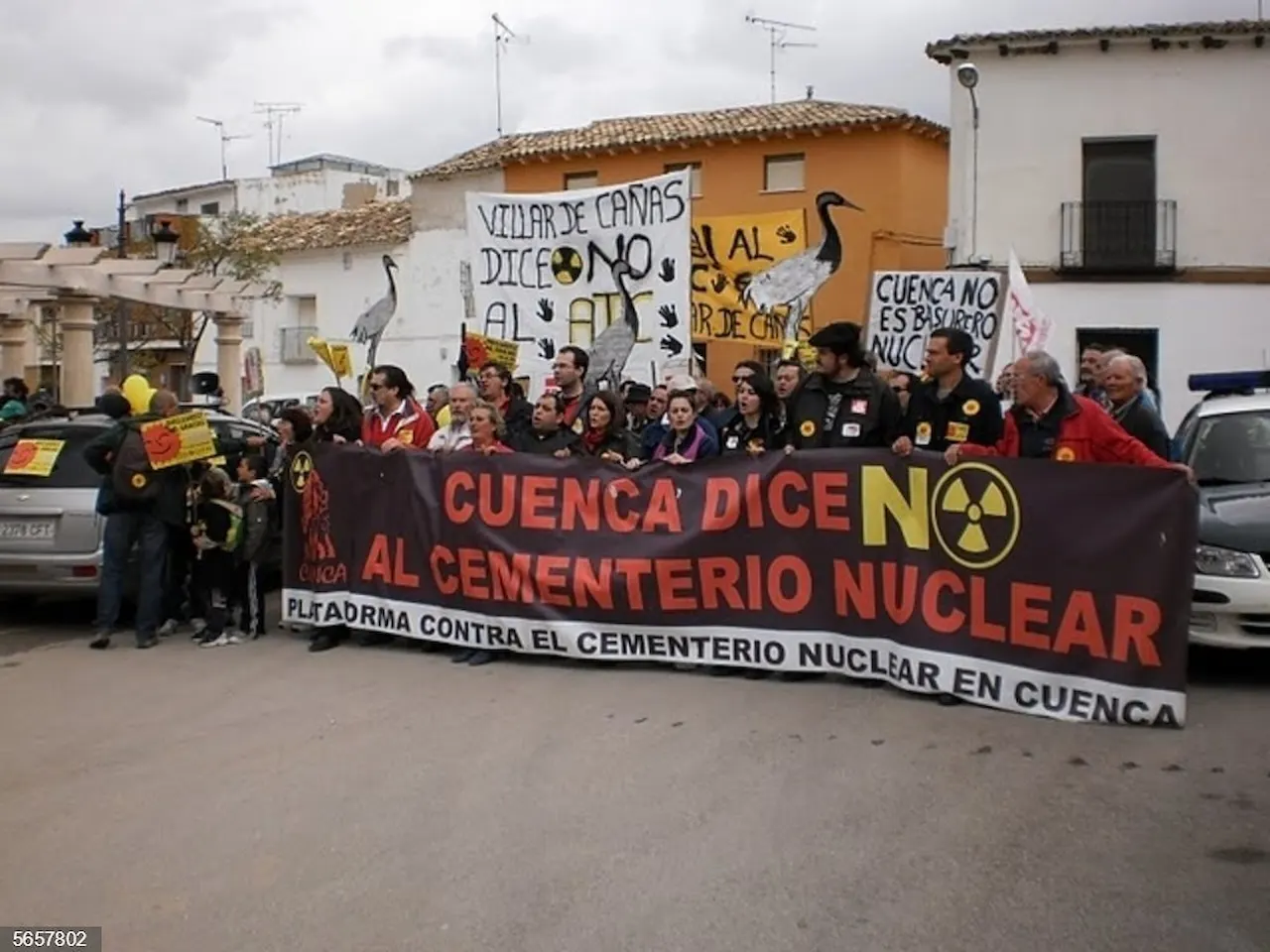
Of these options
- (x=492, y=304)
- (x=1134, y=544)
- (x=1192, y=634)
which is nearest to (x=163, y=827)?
(x=1134, y=544)

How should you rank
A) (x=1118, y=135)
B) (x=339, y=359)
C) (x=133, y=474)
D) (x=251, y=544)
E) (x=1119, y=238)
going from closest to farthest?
(x=133, y=474) → (x=251, y=544) → (x=339, y=359) → (x=1118, y=135) → (x=1119, y=238)

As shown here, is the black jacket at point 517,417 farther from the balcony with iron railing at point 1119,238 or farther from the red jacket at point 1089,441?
the balcony with iron railing at point 1119,238

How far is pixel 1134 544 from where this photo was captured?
6.81 m

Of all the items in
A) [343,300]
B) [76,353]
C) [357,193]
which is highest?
[357,193]

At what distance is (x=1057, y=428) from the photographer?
24.1ft

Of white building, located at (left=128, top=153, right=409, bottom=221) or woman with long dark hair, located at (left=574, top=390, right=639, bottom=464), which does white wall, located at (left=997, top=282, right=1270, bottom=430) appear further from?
white building, located at (left=128, top=153, right=409, bottom=221)

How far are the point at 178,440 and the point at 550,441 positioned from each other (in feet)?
8.79

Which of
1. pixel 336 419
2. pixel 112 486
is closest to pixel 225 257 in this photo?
pixel 112 486

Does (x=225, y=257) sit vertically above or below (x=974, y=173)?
below

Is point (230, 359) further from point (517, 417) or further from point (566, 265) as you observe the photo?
Result: point (517, 417)

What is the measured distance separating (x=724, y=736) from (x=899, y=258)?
92.4ft

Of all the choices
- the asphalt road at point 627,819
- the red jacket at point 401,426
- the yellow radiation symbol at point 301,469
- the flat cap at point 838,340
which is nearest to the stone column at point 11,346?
the yellow radiation symbol at point 301,469

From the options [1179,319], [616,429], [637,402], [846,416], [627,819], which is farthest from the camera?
[1179,319]

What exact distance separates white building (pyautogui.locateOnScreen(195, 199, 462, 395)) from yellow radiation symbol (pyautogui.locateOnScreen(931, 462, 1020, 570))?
33486 millimetres
